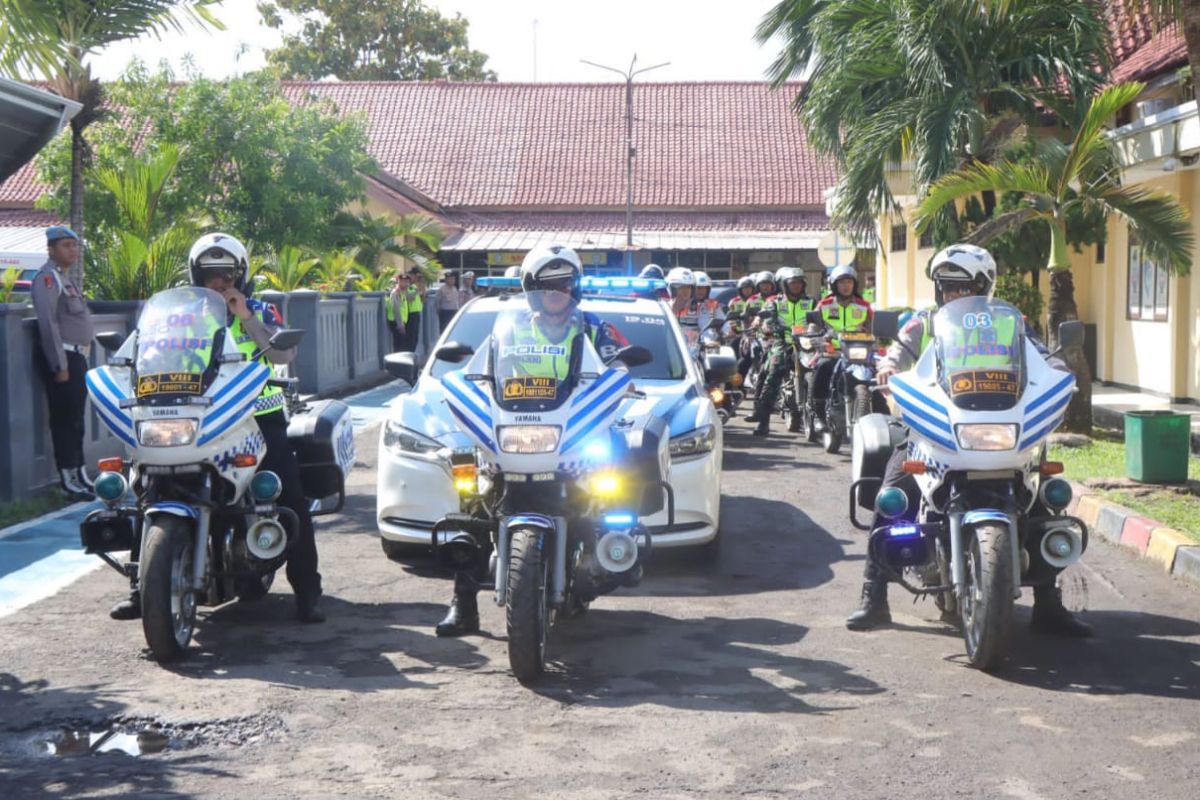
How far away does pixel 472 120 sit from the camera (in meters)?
49.4

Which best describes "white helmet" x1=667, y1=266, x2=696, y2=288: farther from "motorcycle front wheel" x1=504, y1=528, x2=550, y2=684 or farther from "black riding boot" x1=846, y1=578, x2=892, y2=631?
"motorcycle front wheel" x1=504, y1=528, x2=550, y2=684

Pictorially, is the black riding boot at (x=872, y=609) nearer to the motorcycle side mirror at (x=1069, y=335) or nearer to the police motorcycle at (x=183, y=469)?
the motorcycle side mirror at (x=1069, y=335)

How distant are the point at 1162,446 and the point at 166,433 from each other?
748 cm

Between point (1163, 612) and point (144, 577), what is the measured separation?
190 inches

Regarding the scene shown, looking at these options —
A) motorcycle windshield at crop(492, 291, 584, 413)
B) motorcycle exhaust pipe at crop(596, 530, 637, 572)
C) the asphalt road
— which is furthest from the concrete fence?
motorcycle exhaust pipe at crop(596, 530, 637, 572)

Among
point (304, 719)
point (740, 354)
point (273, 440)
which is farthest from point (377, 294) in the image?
point (304, 719)

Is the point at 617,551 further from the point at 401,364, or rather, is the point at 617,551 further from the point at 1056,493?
the point at 401,364

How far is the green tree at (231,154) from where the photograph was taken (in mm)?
30938

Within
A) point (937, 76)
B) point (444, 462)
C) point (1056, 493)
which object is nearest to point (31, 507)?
point (444, 462)

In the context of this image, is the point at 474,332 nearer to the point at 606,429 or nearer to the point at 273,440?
the point at 273,440

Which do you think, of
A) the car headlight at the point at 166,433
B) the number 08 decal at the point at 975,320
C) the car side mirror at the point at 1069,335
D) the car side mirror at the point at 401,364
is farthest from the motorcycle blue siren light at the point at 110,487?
the car side mirror at the point at 1069,335

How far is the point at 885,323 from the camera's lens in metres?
7.16

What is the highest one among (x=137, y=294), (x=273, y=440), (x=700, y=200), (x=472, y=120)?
(x=472, y=120)

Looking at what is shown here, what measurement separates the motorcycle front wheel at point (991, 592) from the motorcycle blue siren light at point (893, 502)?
49cm
